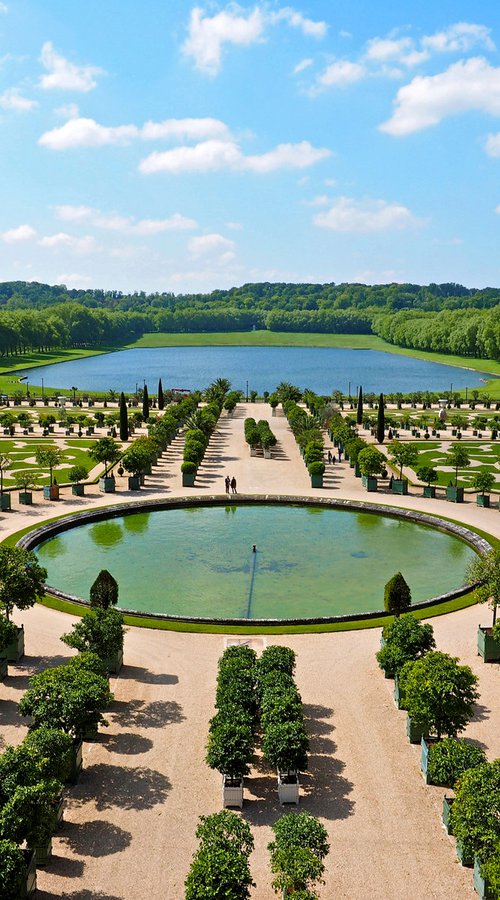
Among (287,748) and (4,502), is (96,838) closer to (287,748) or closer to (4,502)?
(287,748)

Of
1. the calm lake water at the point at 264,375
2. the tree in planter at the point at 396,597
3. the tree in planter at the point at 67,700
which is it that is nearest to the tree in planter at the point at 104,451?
the tree in planter at the point at 396,597

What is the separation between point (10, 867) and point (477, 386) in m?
124

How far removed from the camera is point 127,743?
1858cm

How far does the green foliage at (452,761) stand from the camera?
1588cm

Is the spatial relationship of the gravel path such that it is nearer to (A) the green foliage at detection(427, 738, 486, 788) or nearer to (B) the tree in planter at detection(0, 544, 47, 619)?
(A) the green foliage at detection(427, 738, 486, 788)

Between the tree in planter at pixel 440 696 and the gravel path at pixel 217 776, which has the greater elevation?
the tree in planter at pixel 440 696

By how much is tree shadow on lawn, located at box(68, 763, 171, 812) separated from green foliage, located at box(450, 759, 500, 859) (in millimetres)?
6094

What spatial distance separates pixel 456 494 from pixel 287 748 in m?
30.1

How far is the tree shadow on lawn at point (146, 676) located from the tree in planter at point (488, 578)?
9.68 meters

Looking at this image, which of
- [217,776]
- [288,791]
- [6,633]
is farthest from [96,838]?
[6,633]

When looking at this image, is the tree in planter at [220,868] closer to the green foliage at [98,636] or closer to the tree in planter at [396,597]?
the green foliage at [98,636]

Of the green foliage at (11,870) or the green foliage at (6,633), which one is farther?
the green foliage at (6,633)

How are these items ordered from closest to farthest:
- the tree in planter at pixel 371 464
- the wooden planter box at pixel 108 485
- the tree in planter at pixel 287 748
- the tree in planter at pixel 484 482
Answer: the tree in planter at pixel 287 748, the tree in planter at pixel 484 482, the wooden planter box at pixel 108 485, the tree in planter at pixel 371 464

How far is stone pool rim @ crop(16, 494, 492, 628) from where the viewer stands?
25922 millimetres
